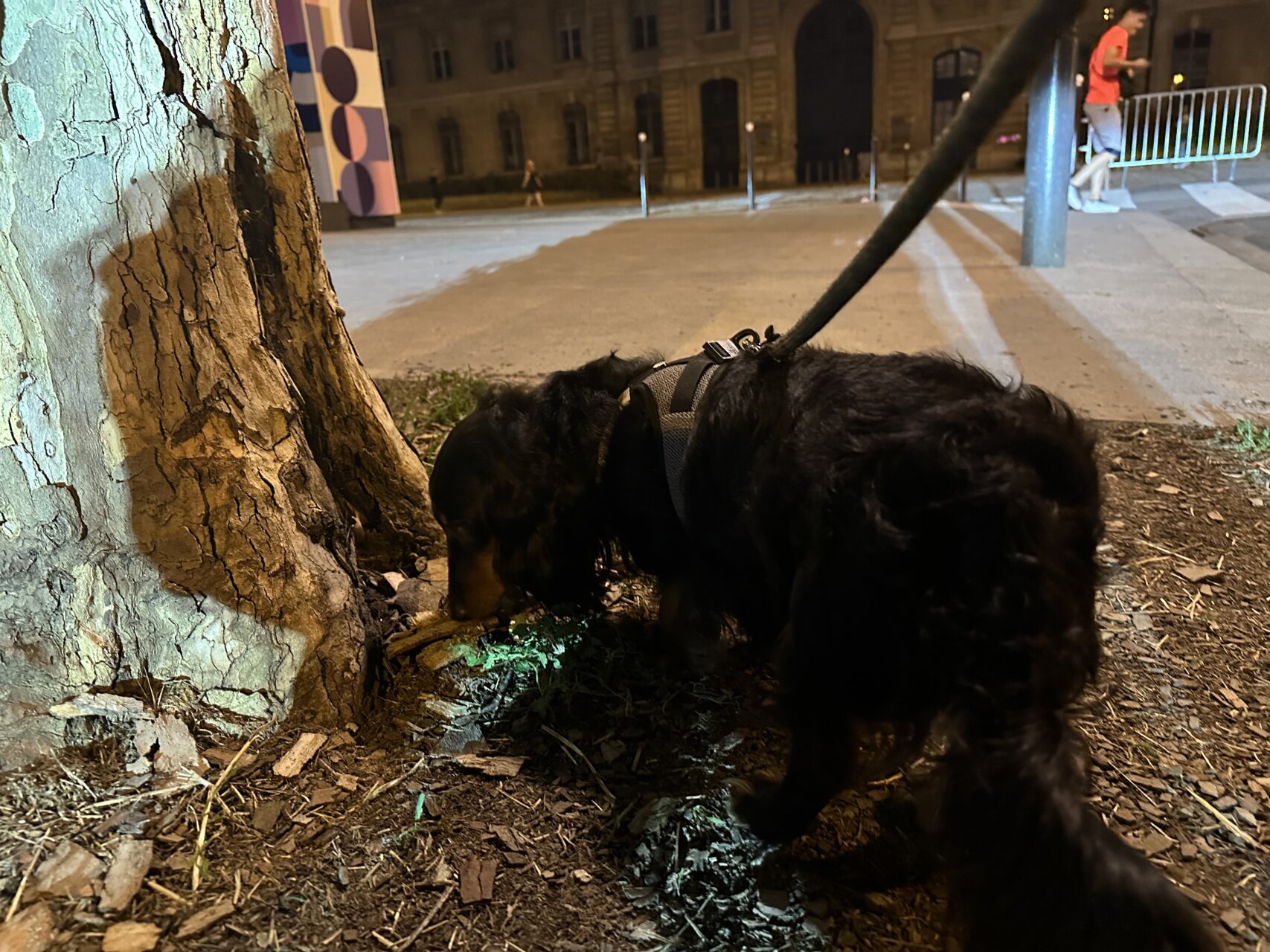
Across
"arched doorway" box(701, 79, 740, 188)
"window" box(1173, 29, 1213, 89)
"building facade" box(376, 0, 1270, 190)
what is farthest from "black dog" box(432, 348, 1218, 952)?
"window" box(1173, 29, 1213, 89)

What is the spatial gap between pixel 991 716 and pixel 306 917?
1212mm

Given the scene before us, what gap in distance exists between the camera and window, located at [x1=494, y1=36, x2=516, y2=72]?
30094 millimetres

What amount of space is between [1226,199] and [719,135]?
19.6 meters

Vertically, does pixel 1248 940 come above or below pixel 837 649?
below

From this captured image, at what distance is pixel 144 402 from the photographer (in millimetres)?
1722

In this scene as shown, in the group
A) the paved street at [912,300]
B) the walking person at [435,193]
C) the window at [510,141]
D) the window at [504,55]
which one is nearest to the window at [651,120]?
the window at [510,141]

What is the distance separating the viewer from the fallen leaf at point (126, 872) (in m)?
1.46

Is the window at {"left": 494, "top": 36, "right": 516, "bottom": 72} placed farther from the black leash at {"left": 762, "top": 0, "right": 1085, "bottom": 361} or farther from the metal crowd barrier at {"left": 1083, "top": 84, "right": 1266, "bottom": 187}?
the black leash at {"left": 762, "top": 0, "right": 1085, "bottom": 361}

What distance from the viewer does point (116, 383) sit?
66.6 inches

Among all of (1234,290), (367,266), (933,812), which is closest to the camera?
(933,812)

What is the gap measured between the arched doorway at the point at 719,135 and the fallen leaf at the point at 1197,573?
26.2 metres

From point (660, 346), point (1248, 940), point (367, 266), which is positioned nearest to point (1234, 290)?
point (660, 346)

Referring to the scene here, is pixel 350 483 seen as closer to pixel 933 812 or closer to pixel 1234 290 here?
pixel 933 812

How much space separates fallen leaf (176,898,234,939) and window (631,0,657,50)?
30153 mm
